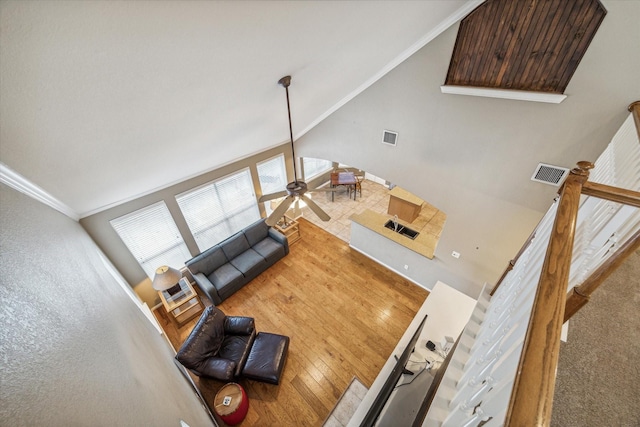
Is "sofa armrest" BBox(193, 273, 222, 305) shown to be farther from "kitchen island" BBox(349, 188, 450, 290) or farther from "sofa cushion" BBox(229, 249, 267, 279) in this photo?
"kitchen island" BBox(349, 188, 450, 290)

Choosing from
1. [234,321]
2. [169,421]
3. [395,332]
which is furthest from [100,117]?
[395,332]

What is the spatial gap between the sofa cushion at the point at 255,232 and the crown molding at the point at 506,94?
13.8 feet

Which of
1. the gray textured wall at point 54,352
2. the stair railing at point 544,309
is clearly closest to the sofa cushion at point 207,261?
the gray textured wall at point 54,352

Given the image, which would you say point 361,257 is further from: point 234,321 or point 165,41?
point 165,41

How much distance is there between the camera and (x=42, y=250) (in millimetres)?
1086

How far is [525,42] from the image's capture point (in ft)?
8.39

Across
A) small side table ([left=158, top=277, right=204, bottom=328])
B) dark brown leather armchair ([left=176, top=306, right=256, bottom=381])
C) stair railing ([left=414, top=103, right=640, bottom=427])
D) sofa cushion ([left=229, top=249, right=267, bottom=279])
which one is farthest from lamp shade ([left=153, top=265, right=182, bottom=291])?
stair railing ([left=414, top=103, right=640, bottom=427])

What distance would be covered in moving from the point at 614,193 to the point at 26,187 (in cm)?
357

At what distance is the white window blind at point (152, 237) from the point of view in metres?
3.90

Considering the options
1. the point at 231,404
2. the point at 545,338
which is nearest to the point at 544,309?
the point at 545,338

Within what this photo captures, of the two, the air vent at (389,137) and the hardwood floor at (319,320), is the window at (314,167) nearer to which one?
the hardwood floor at (319,320)

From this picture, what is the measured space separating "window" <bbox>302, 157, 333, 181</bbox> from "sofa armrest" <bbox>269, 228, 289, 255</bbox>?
2.79 metres

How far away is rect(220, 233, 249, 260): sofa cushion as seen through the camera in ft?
16.4

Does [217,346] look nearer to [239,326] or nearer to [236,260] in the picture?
[239,326]
